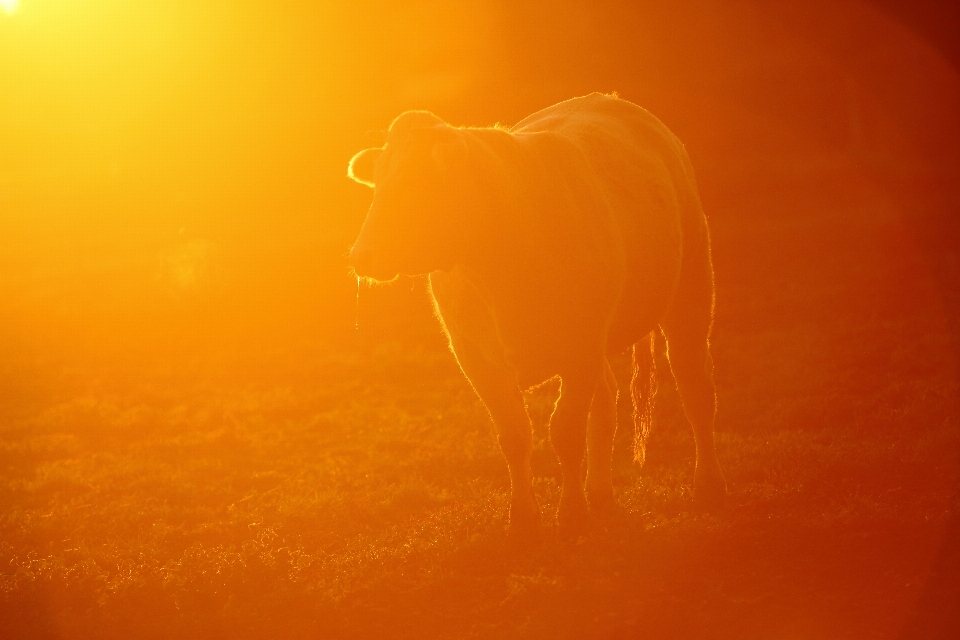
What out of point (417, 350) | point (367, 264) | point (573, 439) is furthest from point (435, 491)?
point (417, 350)

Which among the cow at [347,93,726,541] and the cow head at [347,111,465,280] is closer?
the cow head at [347,111,465,280]

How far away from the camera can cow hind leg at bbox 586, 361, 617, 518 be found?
5902 mm

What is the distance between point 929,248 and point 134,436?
10.3 meters

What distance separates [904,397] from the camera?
8.16m

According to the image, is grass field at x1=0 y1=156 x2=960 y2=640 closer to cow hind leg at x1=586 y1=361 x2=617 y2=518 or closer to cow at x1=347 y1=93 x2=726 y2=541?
cow hind leg at x1=586 y1=361 x2=617 y2=518

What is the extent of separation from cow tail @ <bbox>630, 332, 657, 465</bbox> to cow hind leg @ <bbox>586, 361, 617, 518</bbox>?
3.51ft

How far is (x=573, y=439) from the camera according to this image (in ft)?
18.1

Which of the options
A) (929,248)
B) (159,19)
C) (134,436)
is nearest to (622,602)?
(134,436)

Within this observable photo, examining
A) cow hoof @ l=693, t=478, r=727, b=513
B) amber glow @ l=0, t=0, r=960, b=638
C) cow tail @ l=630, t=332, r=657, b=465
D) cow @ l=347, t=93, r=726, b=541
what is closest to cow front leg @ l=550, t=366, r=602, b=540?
cow @ l=347, t=93, r=726, b=541

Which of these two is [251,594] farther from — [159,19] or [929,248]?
[159,19]

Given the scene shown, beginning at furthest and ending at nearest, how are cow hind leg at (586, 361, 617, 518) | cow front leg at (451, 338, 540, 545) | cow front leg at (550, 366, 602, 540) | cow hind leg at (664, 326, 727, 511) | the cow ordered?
cow hind leg at (664, 326, 727, 511) < cow hind leg at (586, 361, 617, 518) < cow front leg at (451, 338, 540, 545) < cow front leg at (550, 366, 602, 540) < the cow

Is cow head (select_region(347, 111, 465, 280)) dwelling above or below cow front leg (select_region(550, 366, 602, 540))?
above

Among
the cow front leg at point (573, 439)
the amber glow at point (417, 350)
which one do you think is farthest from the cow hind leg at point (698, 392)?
the cow front leg at point (573, 439)

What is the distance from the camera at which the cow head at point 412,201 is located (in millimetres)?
4742
